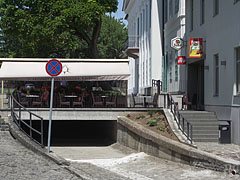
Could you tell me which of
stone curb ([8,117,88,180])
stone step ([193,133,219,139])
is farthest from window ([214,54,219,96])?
stone curb ([8,117,88,180])

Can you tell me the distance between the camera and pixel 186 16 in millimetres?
27188

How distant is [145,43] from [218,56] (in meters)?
20.9

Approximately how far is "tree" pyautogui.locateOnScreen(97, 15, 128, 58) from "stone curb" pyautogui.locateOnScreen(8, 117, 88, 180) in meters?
49.8

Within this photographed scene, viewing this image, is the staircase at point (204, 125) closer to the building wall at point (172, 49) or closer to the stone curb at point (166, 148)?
the stone curb at point (166, 148)

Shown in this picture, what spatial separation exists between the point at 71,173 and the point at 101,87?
20776mm

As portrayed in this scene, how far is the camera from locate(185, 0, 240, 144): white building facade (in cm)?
1883

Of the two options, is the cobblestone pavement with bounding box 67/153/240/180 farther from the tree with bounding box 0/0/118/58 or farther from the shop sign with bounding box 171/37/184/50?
the tree with bounding box 0/0/118/58

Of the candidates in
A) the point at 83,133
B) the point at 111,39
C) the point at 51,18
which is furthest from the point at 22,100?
the point at 111,39

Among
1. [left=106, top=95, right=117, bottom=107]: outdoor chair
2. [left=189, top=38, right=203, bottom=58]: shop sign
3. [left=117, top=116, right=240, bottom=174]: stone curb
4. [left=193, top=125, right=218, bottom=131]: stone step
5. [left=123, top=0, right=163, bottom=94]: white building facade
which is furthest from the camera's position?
[left=123, top=0, right=163, bottom=94]: white building facade

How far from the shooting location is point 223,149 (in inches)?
653

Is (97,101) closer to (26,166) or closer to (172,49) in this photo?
(172,49)

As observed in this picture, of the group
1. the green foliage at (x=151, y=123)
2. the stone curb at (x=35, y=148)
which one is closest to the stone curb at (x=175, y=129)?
the green foliage at (x=151, y=123)

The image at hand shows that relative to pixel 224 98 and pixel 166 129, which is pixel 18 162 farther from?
pixel 224 98

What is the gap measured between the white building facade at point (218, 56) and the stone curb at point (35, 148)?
7.28 meters
